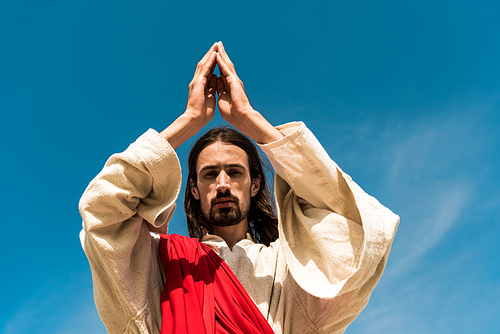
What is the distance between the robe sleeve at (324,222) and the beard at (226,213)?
0.96 metres

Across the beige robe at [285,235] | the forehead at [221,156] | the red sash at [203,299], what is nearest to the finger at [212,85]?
the forehead at [221,156]

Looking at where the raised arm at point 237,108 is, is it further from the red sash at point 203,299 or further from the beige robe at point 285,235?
the red sash at point 203,299

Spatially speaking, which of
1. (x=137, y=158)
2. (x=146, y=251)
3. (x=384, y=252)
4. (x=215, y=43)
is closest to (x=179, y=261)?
(x=146, y=251)

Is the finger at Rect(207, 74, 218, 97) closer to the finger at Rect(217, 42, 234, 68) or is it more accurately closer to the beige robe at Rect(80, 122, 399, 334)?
the finger at Rect(217, 42, 234, 68)

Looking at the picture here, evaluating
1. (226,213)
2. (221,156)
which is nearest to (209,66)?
(221,156)

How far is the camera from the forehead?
218 inches

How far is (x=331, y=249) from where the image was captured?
3988 mm

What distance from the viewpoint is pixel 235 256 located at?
194 inches

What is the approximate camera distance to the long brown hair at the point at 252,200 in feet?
19.8

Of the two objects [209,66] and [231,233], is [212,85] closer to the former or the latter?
[209,66]

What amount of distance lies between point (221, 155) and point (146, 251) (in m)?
1.74

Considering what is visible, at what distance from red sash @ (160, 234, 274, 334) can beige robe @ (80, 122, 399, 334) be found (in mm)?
201

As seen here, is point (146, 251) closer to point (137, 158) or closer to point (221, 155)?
point (137, 158)

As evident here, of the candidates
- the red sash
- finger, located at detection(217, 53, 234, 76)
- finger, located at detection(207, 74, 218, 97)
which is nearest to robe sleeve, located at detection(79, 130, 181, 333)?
the red sash
